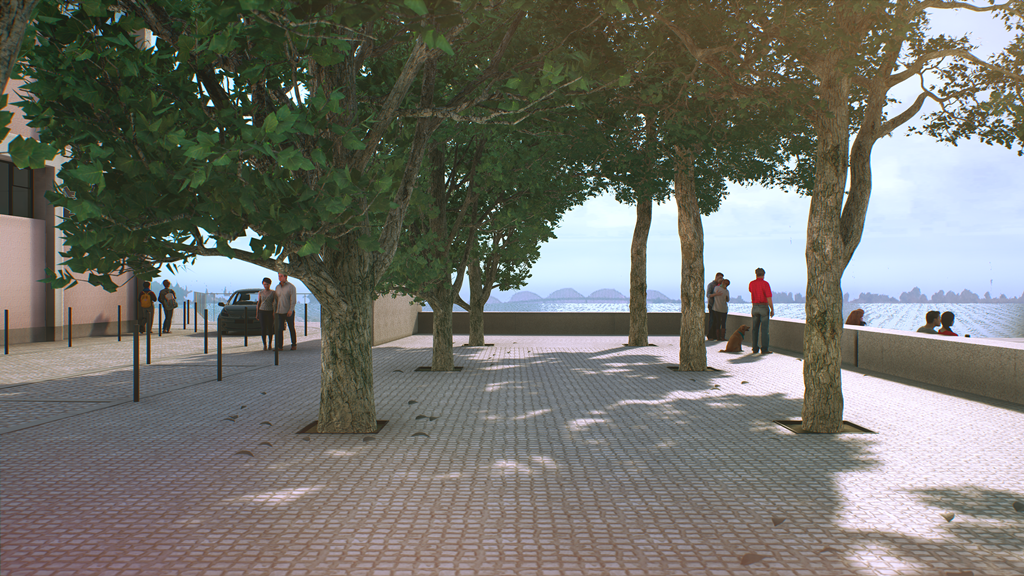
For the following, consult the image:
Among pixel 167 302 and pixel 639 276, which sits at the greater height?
pixel 639 276

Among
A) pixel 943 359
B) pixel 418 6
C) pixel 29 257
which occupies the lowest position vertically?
pixel 943 359

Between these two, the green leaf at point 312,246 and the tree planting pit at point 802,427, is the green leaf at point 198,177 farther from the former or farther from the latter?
the tree planting pit at point 802,427

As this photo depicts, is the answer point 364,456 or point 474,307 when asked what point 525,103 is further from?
point 474,307

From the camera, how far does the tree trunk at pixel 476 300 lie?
62.1ft

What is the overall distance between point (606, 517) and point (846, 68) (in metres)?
5.53

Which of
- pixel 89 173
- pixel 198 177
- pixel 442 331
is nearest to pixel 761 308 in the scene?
→ pixel 442 331

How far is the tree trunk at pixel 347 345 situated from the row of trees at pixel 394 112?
0.08 ft

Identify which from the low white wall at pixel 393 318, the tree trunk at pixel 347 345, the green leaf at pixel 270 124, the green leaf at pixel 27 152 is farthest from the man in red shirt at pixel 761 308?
the green leaf at pixel 27 152

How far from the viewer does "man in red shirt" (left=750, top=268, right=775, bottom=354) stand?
651 inches

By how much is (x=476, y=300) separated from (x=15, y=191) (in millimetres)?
14385

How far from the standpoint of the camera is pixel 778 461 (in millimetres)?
5996

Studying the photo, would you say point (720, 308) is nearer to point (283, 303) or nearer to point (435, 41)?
point (283, 303)

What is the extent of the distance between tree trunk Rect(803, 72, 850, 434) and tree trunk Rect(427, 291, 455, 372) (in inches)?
294

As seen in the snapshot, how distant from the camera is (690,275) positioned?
13852 mm
